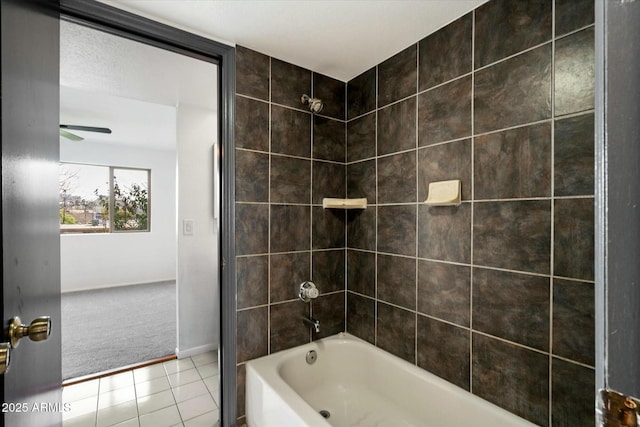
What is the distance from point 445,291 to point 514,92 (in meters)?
0.97

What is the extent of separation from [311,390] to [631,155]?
1.92m

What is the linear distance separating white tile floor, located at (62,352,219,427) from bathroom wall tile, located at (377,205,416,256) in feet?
5.10

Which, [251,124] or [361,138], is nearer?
[251,124]

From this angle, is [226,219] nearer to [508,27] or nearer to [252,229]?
[252,229]

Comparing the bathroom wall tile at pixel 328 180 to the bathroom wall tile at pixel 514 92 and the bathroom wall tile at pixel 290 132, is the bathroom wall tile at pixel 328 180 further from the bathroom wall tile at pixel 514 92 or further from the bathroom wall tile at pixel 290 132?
A: the bathroom wall tile at pixel 514 92

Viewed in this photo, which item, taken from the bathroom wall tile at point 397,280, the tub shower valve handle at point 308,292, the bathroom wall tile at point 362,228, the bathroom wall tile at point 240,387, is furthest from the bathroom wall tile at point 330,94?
the bathroom wall tile at point 240,387

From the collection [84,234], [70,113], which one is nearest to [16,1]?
[70,113]

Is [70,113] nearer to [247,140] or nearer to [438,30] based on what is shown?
[247,140]

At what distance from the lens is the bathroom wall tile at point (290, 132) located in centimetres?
178

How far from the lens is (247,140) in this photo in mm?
1683

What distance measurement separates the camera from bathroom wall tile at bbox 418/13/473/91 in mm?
1382

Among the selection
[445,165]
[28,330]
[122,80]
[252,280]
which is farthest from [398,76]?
[122,80]

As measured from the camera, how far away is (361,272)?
78.0 inches

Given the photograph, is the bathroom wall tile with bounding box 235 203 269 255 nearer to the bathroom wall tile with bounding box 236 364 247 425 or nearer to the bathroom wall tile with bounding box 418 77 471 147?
the bathroom wall tile with bounding box 236 364 247 425
